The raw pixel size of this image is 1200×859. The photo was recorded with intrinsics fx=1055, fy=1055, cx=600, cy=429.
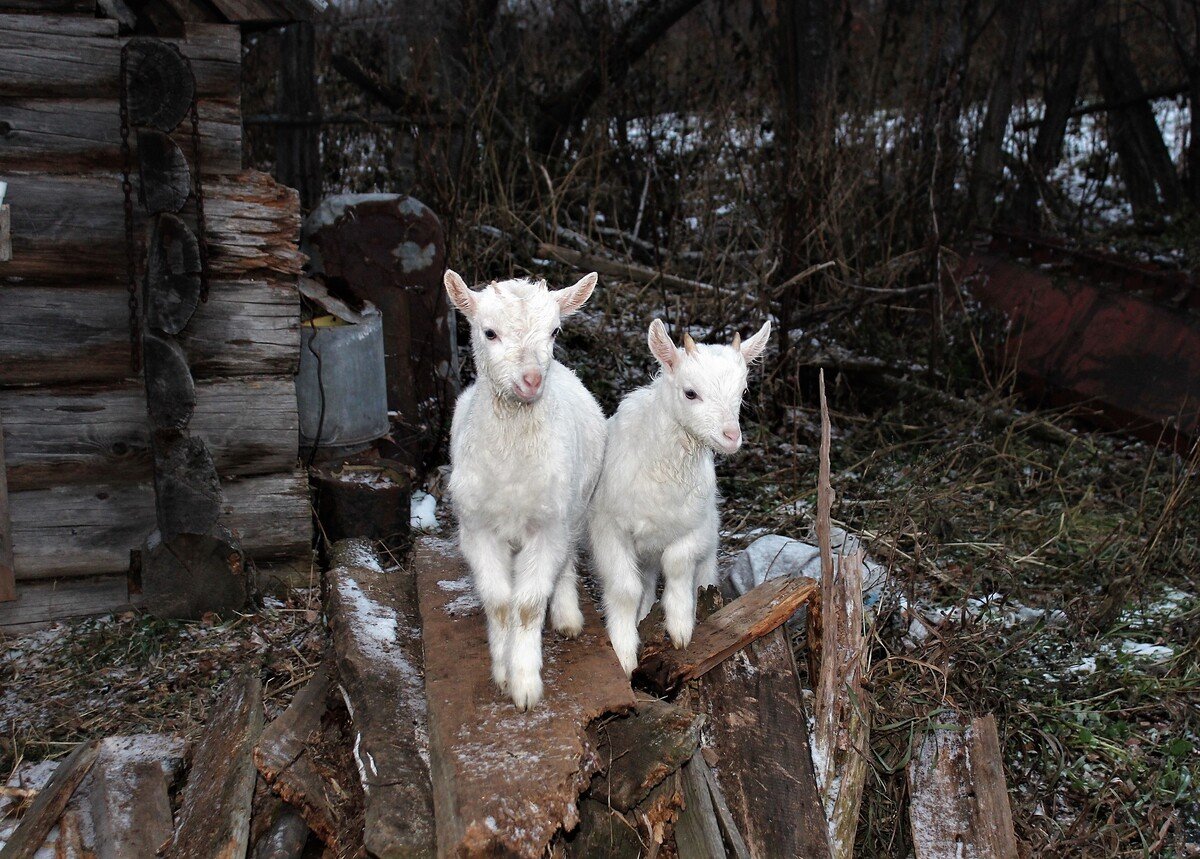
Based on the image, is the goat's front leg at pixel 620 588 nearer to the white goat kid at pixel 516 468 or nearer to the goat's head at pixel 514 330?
the white goat kid at pixel 516 468

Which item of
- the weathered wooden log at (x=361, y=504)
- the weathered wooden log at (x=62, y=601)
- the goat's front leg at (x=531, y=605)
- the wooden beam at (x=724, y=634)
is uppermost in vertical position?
the goat's front leg at (x=531, y=605)

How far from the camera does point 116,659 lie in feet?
16.9

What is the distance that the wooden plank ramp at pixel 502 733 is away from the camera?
299 centimetres

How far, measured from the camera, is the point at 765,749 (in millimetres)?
3770

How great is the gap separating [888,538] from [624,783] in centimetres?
293

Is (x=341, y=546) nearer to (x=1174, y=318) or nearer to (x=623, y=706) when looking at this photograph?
(x=623, y=706)

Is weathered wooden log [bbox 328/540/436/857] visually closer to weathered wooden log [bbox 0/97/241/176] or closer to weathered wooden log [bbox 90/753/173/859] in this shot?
weathered wooden log [bbox 90/753/173/859]

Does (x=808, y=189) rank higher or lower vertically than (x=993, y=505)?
higher

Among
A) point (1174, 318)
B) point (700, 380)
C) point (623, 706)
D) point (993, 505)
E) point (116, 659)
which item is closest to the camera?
point (623, 706)

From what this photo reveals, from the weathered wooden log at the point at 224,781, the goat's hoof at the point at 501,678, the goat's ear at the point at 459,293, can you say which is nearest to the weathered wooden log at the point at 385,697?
the goat's hoof at the point at 501,678

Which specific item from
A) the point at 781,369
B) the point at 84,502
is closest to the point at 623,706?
the point at 84,502

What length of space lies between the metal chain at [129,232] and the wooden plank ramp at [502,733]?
86.5 inches

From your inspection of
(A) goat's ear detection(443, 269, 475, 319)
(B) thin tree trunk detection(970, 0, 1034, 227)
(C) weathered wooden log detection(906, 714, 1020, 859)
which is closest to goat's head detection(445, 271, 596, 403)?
(A) goat's ear detection(443, 269, 475, 319)

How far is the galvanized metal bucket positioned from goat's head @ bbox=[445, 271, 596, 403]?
263 centimetres
